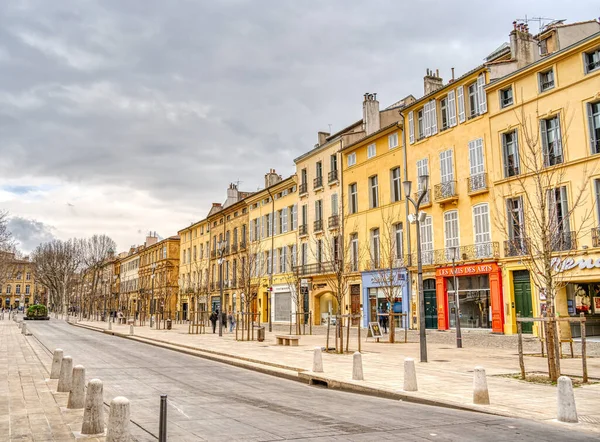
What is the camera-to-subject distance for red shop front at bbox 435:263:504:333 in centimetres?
2617

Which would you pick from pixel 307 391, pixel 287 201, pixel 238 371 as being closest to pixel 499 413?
pixel 307 391

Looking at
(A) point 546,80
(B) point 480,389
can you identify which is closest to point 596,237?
(A) point 546,80

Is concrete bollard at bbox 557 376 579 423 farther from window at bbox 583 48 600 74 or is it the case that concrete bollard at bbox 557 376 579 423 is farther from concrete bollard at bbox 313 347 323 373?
window at bbox 583 48 600 74

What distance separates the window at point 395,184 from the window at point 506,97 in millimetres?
8546

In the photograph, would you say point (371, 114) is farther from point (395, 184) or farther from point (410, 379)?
point (410, 379)

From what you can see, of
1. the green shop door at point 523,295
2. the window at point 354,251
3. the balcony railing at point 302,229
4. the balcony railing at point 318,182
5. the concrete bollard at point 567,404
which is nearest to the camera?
the concrete bollard at point 567,404

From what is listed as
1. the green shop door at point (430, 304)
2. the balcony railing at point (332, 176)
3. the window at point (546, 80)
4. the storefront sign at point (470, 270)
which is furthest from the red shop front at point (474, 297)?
the balcony railing at point (332, 176)

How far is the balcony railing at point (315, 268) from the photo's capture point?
1547 inches

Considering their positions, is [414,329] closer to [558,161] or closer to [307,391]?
[558,161]

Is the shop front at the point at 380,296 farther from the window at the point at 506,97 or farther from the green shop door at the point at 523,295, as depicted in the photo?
the window at the point at 506,97

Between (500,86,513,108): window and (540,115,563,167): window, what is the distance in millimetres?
2277

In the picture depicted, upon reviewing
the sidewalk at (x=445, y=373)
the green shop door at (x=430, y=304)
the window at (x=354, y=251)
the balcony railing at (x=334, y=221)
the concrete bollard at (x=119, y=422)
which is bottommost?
the sidewalk at (x=445, y=373)

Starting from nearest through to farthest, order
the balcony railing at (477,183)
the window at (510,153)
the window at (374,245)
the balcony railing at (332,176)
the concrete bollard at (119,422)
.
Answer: the concrete bollard at (119,422)
the window at (510,153)
the balcony railing at (477,183)
the window at (374,245)
the balcony railing at (332,176)

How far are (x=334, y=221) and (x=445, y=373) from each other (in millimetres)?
25720
